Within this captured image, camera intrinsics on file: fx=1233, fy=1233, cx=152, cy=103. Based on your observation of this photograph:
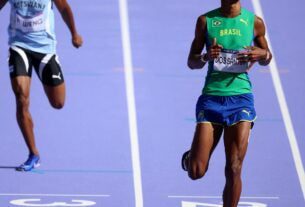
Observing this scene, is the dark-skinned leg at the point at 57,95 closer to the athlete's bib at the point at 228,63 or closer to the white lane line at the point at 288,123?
the athlete's bib at the point at 228,63

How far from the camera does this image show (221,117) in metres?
10.2

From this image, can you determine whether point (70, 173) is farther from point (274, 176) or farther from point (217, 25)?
point (217, 25)

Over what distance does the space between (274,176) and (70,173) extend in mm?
2106

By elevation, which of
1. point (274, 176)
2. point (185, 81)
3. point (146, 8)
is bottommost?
point (274, 176)

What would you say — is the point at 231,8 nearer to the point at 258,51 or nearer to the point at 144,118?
the point at 258,51

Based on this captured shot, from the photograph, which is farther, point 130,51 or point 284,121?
point 130,51

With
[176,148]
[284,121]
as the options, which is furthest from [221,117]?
[284,121]

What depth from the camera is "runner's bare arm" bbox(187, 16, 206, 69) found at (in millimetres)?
10250

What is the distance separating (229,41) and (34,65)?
2640mm

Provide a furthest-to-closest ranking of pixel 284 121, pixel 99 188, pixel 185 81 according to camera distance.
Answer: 1. pixel 185 81
2. pixel 284 121
3. pixel 99 188

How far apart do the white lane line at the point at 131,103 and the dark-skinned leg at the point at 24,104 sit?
1132 millimetres

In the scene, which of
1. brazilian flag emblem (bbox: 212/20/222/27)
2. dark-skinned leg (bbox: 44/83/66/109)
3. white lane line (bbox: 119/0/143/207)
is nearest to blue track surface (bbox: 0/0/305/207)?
white lane line (bbox: 119/0/143/207)

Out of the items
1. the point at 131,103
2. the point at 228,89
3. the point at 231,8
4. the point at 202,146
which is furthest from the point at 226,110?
the point at 131,103

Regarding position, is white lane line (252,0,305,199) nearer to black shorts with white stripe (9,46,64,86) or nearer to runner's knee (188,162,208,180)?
runner's knee (188,162,208,180)
